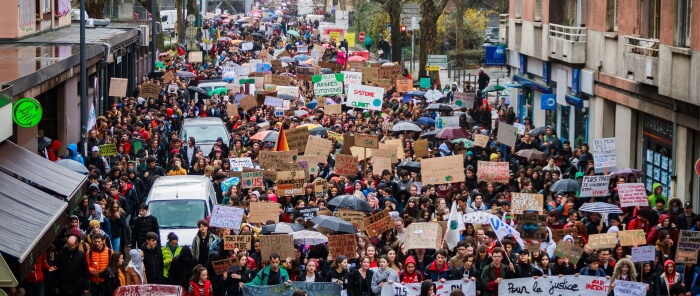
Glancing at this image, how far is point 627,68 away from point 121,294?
1616cm

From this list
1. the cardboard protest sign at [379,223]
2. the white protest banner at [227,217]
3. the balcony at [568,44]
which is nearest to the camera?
the white protest banner at [227,217]

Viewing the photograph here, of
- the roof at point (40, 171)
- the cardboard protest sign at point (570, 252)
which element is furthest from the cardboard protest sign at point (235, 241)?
the cardboard protest sign at point (570, 252)

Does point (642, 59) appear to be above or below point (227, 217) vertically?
above

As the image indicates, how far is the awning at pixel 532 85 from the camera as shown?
119 ft

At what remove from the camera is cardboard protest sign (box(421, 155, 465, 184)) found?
21.6m

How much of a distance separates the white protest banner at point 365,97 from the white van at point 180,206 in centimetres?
Result: 1138

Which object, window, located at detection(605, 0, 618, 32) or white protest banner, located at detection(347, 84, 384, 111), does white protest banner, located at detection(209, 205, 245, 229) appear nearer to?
white protest banner, located at detection(347, 84, 384, 111)

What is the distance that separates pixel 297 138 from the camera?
85.1 ft

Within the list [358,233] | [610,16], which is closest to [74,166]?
[358,233]

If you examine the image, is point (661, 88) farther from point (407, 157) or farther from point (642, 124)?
point (407, 157)

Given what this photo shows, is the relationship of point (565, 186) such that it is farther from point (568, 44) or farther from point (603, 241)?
point (568, 44)

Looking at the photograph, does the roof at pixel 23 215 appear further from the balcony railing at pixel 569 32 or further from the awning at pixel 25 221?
the balcony railing at pixel 569 32

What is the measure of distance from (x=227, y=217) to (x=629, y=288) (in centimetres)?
504

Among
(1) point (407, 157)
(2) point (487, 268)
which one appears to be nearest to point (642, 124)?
(1) point (407, 157)
